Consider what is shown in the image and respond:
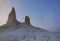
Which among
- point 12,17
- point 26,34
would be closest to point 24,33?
point 26,34

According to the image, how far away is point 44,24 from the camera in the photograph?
246 centimetres

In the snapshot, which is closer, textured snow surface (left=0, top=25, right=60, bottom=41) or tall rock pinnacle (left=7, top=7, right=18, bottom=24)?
textured snow surface (left=0, top=25, right=60, bottom=41)

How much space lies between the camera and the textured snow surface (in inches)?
90.4

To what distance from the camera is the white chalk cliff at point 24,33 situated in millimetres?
2311

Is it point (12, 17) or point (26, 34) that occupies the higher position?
point (12, 17)

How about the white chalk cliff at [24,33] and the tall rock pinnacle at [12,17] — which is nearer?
the white chalk cliff at [24,33]

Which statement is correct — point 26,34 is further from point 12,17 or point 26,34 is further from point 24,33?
point 12,17

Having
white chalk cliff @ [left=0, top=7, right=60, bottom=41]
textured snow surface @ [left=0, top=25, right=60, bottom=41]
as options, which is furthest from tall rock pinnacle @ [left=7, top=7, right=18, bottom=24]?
textured snow surface @ [left=0, top=25, right=60, bottom=41]

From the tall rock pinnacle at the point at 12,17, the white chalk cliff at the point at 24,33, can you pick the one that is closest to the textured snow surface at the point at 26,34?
the white chalk cliff at the point at 24,33

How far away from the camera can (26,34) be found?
245 cm

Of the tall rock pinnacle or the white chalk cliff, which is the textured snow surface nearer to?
the white chalk cliff

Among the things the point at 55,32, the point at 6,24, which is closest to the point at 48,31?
the point at 55,32

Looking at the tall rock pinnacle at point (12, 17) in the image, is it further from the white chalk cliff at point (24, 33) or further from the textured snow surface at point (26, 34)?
the textured snow surface at point (26, 34)

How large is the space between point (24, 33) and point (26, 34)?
4 centimetres
